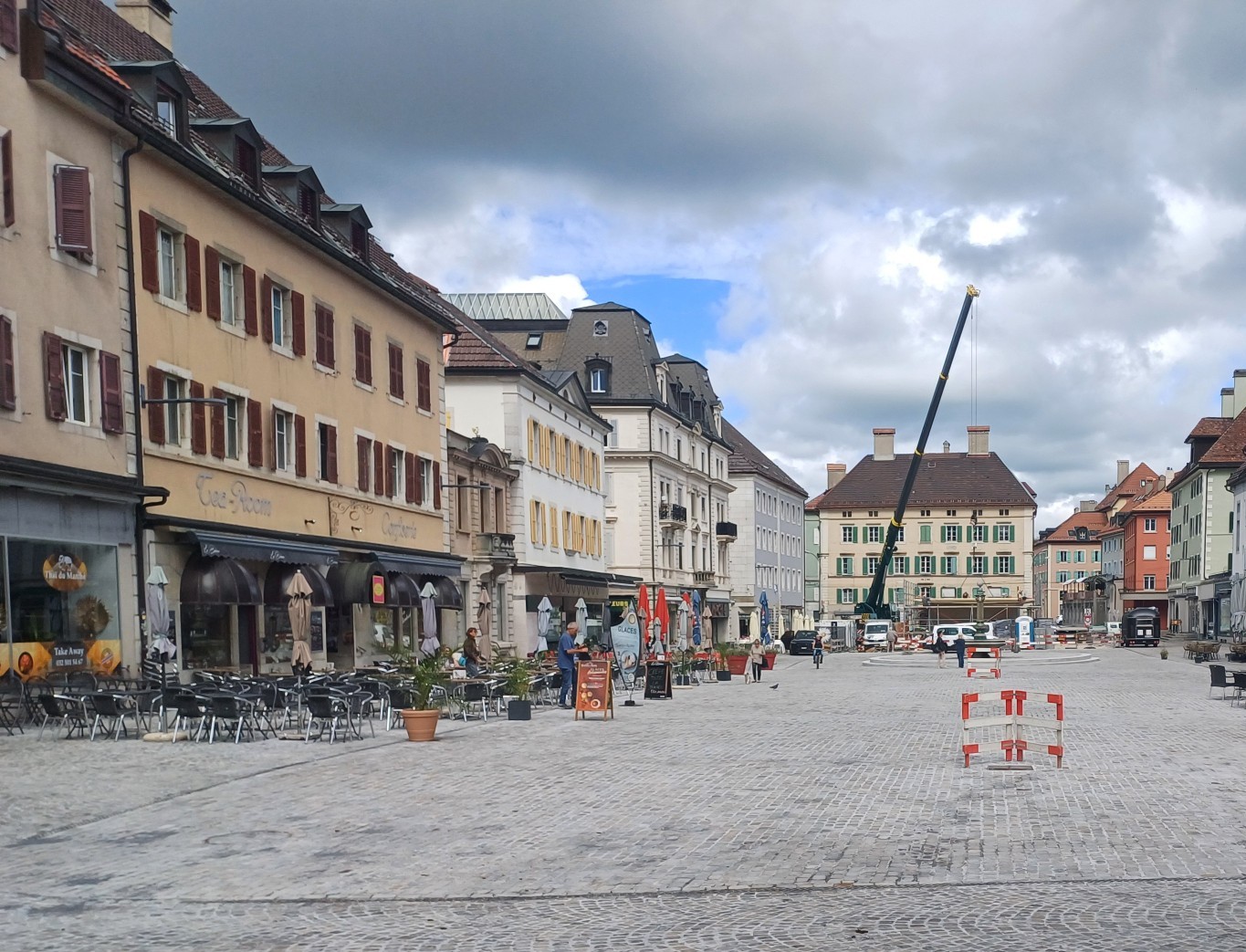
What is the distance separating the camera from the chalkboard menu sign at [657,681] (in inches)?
1312

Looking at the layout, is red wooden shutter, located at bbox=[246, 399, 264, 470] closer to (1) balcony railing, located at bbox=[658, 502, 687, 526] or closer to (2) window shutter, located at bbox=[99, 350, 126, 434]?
(2) window shutter, located at bbox=[99, 350, 126, 434]

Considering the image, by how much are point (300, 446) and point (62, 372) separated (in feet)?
33.7

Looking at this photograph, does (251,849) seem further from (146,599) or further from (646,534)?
(646,534)

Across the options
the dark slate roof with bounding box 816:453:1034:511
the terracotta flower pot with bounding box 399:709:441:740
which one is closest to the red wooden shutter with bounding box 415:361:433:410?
the terracotta flower pot with bounding box 399:709:441:740

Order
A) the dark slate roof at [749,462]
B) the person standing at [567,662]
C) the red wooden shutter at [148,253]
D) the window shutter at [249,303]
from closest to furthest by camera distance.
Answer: the red wooden shutter at [148,253] < the person standing at [567,662] < the window shutter at [249,303] < the dark slate roof at [749,462]

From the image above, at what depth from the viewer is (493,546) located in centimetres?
4897

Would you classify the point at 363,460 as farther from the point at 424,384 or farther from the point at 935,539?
the point at 935,539

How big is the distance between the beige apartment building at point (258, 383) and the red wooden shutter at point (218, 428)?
5 centimetres

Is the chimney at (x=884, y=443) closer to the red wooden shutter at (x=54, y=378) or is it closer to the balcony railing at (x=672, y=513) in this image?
the balcony railing at (x=672, y=513)

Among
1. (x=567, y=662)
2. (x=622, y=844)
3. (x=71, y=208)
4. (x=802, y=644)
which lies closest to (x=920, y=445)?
(x=802, y=644)

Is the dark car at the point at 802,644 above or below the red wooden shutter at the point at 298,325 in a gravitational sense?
below

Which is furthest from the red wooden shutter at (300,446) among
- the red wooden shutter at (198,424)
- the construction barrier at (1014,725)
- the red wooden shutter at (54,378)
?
the construction barrier at (1014,725)

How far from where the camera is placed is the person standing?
1117 inches

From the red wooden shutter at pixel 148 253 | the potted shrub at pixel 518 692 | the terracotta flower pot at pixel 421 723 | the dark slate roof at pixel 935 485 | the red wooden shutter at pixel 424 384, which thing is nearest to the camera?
the terracotta flower pot at pixel 421 723
